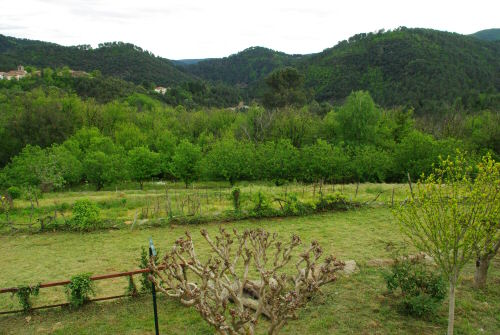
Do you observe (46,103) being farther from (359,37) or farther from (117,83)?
(359,37)

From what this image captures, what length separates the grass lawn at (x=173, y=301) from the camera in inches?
366

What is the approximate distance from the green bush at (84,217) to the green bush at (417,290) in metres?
15.0

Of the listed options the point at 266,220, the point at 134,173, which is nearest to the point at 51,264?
the point at 266,220

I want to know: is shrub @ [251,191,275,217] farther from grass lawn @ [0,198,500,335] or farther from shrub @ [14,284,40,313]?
shrub @ [14,284,40,313]

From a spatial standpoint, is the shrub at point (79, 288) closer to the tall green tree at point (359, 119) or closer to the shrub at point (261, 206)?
the shrub at point (261, 206)

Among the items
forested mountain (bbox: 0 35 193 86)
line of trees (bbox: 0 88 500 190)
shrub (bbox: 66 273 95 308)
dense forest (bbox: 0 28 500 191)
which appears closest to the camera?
shrub (bbox: 66 273 95 308)

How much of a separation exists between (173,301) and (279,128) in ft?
120

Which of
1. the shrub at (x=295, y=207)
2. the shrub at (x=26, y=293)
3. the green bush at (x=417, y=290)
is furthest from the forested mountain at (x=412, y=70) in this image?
the shrub at (x=26, y=293)

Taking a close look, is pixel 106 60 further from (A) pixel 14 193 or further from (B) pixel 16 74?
(A) pixel 14 193

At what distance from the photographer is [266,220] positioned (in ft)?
64.4

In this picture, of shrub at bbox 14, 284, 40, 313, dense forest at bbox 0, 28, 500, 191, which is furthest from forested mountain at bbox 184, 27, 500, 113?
shrub at bbox 14, 284, 40, 313

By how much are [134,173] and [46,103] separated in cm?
2267

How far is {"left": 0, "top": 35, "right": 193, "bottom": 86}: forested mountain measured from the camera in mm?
126738

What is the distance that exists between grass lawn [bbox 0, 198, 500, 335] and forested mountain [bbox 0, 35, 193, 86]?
10856cm
